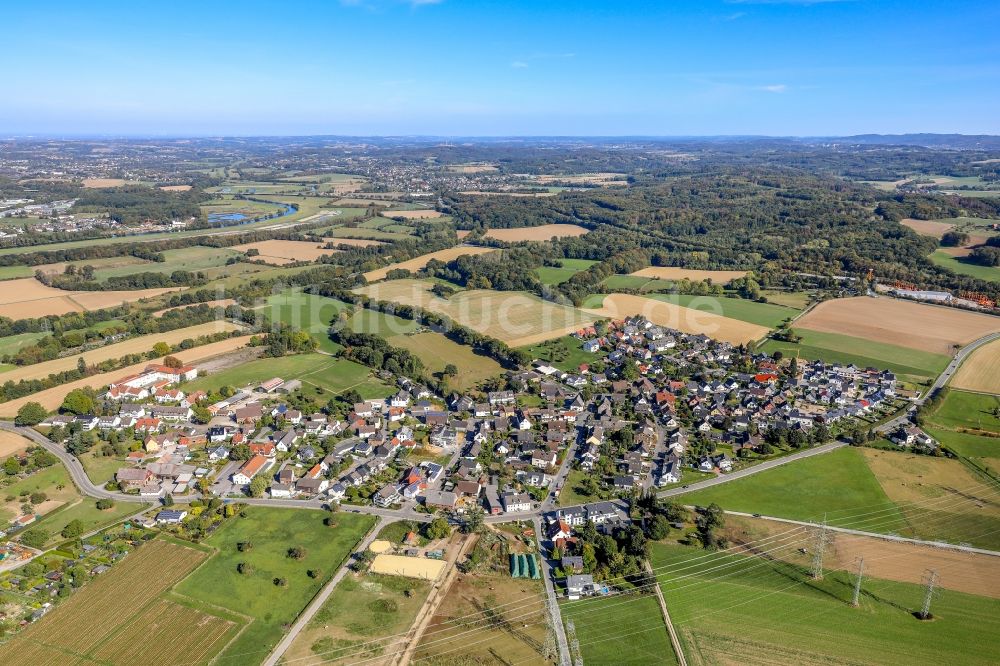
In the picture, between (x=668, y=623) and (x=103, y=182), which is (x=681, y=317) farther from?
(x=103, y=182)

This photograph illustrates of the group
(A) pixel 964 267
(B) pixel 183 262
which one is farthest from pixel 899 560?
(B) pixel 183 262

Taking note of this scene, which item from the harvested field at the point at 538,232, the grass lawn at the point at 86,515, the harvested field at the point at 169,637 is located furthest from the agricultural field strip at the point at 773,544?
the harvested field at the point at 538,232

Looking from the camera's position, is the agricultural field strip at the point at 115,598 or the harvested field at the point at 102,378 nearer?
the agricultural field strip at the point at 115,598

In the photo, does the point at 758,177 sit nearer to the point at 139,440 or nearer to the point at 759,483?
the point at 759,483

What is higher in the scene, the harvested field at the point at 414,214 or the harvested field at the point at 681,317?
the harvested field at the point at 414,214

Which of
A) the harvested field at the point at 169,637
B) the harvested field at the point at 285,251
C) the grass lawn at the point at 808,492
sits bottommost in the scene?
the harvested field at the point at 169,637

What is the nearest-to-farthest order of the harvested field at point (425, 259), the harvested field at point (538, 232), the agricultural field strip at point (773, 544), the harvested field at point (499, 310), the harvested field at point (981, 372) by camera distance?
the agricultural field strip at point (773, 544), the harvested field at point (981, 372), the harvested field at point (499, 310), the harvested field at point (425, 259), the harvested field at point (538, 232)

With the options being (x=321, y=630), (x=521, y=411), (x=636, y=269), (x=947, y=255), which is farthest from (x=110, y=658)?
(x=947, y=255)

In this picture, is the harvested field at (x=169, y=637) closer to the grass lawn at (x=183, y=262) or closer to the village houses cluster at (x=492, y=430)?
the village houses cluster at (x=492, y=430)
